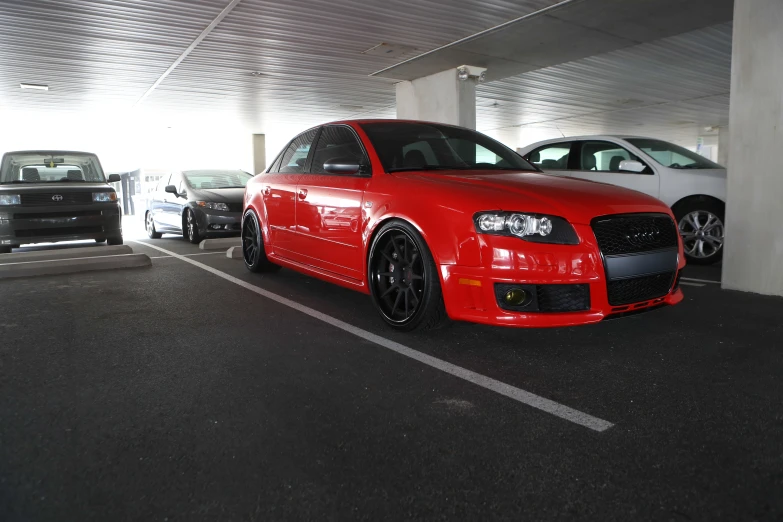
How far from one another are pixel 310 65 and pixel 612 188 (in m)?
8.85

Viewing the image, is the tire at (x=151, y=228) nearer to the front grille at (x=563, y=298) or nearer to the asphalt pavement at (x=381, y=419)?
the asphalt pavement at (x=381, y=419)

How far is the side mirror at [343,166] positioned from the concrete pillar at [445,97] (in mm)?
7455

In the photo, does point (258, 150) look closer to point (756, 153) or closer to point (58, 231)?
point (58, 231)

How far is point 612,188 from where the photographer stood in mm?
3861

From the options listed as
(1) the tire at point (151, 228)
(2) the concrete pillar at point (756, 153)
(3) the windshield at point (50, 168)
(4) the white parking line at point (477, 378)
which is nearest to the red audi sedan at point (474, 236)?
(4) the white parking line at point (477, 378)

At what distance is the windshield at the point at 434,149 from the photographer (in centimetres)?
432

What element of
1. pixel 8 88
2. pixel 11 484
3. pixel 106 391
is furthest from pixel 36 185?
pixel 11 484

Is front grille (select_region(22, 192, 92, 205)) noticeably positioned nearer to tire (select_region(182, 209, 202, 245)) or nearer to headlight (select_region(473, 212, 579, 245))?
tire (select_region(182, 209, 202, 245))

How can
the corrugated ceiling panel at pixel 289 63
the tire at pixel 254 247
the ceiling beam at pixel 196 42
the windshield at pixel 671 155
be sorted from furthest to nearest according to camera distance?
the corrugated ceiling panel at pixel 289 63 < the ceiling beam at pixel 196 42 < the windshield at pixel 671 155 < the tire at pixel 254 247

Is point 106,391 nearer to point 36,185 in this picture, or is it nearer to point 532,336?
point 532,336

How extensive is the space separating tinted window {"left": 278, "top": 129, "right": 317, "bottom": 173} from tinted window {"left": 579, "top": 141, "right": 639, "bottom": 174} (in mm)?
3992

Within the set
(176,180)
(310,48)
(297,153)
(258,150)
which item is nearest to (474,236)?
(297,153)

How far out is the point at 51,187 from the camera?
848 centimetres

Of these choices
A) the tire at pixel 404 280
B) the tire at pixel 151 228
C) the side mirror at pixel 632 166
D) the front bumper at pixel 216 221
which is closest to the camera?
the tire at pixel 404 280
